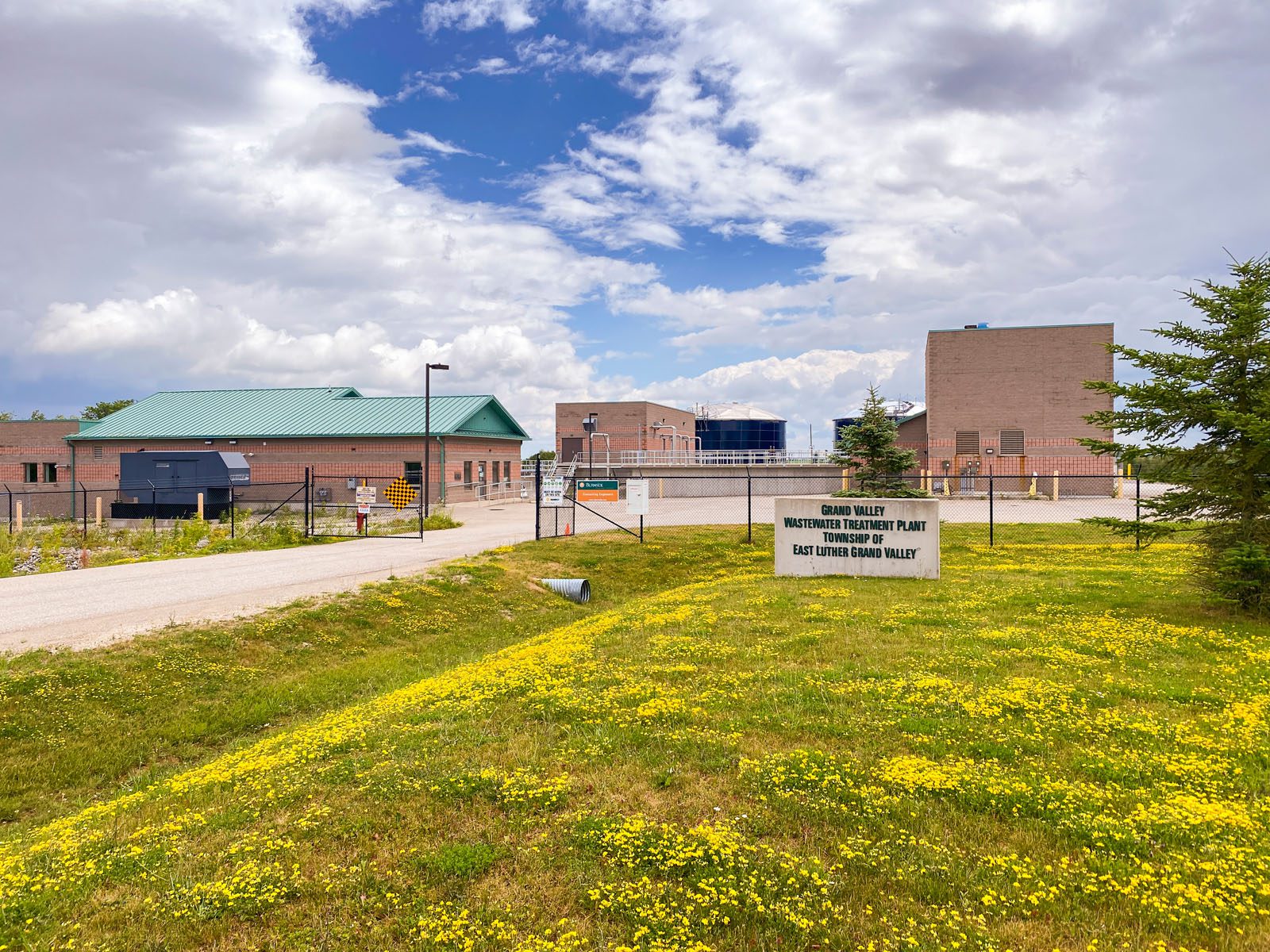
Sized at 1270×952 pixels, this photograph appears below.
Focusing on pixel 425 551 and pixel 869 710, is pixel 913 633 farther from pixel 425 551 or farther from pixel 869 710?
pixel 425 551

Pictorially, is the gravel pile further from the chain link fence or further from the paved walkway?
the chain link fence

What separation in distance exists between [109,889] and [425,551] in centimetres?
1663

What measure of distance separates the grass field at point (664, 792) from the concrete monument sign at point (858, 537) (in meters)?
4.68

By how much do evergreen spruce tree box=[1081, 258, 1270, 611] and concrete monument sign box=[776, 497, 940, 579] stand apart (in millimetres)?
3985

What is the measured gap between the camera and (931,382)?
53.9 metres

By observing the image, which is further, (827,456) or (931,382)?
(931,382)

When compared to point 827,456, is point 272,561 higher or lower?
lower

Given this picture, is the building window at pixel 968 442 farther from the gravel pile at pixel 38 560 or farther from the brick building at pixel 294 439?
the gravel pile at pixel 38 560

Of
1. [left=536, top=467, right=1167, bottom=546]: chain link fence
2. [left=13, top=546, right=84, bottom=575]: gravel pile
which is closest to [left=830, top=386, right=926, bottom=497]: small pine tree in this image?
[left=536, top=467, right=1167, bottom=546]: chain link fence

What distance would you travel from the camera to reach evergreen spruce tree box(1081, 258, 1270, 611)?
10.3 meters

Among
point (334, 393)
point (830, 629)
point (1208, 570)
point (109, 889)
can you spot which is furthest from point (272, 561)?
point (334, 393)

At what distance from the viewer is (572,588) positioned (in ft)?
52.1

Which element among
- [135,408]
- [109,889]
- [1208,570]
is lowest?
[109,889]

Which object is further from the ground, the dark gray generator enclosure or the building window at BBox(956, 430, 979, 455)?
the building window at BBox(956, 430, 979, 455)
